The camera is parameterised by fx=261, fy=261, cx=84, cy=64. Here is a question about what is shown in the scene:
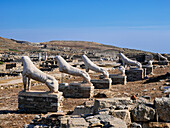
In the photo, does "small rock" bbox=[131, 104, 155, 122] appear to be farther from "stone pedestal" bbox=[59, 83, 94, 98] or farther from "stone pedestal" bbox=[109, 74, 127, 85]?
"stone pedestal" bbox=[109, 74, 127, 85]

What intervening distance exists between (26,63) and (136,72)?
46.6ft

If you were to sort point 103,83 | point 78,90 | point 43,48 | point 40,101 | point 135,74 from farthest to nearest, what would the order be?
point 43,48
point 135,74
point 103,83
point 78,90
point 40,101

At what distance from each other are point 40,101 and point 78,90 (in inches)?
171

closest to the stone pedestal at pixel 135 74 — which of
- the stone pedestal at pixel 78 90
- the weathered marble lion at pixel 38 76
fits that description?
the stone pedestal at pixel 78 90

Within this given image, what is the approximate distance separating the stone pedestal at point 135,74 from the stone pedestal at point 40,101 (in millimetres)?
13558

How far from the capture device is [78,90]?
15.9m

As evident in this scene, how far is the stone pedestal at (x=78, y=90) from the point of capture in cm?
1568

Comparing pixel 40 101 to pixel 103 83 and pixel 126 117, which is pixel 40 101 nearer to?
pixel 126 117

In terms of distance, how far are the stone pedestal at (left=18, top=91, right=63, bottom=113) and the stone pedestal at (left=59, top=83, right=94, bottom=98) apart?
3.92 meters

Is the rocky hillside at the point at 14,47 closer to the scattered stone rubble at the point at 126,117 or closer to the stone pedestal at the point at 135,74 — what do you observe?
the stone pedestal at the point at 135,74

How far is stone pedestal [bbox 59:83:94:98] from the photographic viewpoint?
15.7 metres

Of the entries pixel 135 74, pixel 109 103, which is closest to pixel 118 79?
pixel 135 74

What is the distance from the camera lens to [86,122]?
6090 mm

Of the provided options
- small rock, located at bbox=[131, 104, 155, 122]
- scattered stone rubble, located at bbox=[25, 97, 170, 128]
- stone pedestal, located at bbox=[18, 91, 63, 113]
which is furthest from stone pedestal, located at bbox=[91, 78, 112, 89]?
small rock, located at bbox=[131, 104, 155, 122]
